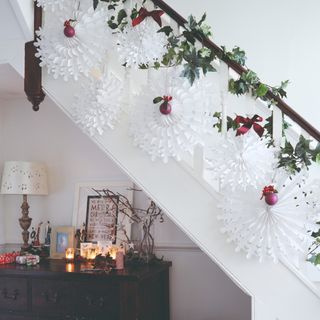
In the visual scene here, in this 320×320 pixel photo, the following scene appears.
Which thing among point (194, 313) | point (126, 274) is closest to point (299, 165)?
point (126, 274)

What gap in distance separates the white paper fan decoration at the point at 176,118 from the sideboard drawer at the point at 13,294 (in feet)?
4.45

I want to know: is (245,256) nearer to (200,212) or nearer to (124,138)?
(200,212)

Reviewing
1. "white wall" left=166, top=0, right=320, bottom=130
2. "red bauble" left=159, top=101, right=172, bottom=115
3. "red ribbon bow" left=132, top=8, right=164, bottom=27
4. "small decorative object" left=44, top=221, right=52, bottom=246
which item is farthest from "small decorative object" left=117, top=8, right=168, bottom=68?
"small decorative object" left=44, top=221, right=52, bottom=246

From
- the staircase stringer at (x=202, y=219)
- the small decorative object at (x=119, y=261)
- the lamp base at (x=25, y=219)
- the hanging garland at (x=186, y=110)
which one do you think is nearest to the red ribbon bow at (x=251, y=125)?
the hanging garland at (x=186, y=110)

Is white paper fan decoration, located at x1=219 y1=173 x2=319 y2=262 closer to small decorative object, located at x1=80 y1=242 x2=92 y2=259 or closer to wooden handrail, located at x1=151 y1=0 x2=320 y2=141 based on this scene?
wooden handrail, located at x1=151 y1=0 x2=320 y2=141

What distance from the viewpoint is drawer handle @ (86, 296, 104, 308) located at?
9.39ft

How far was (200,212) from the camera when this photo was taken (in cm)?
246

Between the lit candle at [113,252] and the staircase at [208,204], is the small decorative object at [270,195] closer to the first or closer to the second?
the staircase at [208,204]

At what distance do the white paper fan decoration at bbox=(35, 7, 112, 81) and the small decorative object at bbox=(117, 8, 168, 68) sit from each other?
0.16 metres

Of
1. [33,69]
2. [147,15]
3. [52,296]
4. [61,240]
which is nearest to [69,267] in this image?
[52,296]

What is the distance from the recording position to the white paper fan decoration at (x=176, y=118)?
244 cm

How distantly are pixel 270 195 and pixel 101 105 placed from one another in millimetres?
1032

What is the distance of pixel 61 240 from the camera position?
3.55 m

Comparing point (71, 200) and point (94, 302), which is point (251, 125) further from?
point (71, 200)
